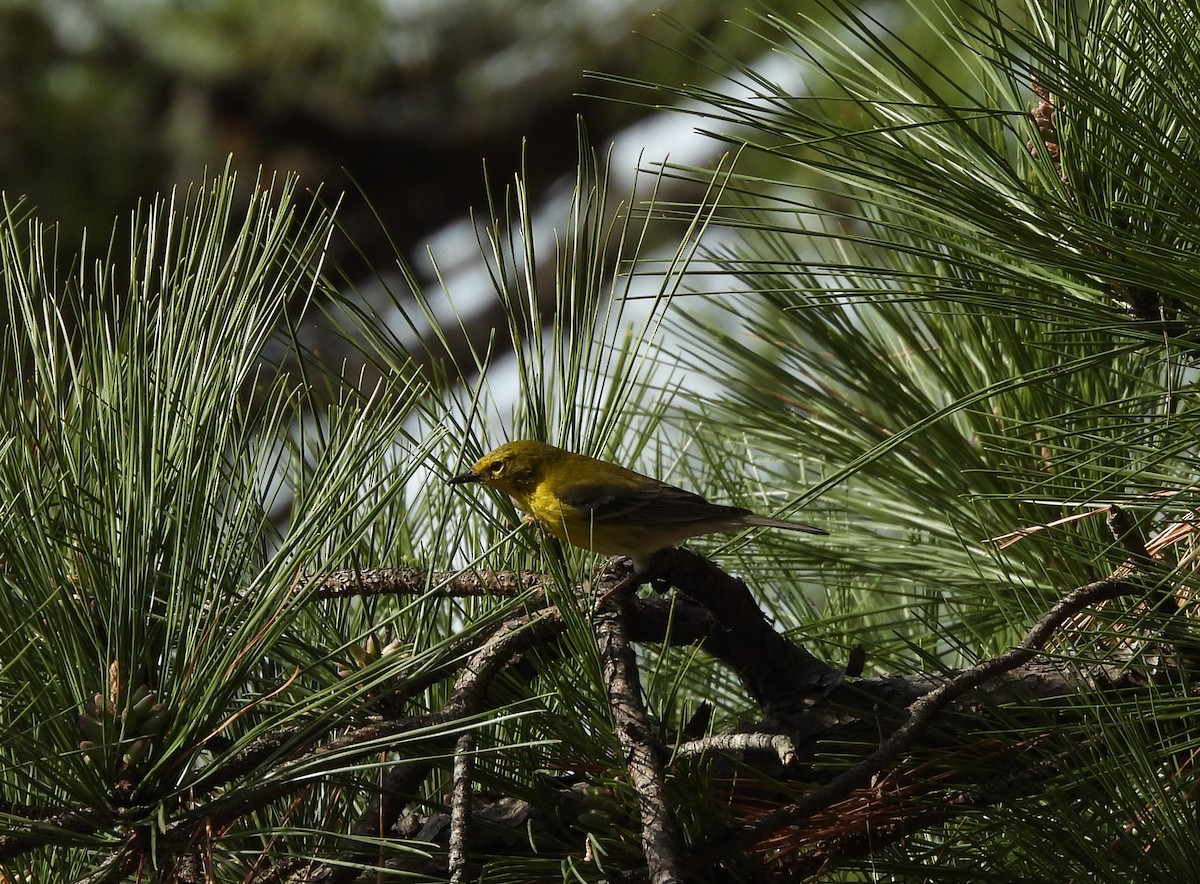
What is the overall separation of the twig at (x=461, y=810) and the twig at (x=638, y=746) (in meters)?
0.12

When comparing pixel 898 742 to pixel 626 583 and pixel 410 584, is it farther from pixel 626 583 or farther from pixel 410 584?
pixel 410 584

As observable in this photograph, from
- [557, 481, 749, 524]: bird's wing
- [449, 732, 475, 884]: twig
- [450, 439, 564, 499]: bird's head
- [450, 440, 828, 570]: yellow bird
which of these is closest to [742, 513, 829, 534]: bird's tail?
[450, 440, 828, 570]: yellow bird

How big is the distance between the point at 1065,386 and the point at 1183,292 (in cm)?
63

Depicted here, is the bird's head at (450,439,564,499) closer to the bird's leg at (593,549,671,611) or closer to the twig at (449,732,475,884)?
the bird's leg at (593,549,671,611)

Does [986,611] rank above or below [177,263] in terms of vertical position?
below

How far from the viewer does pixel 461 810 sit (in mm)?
859

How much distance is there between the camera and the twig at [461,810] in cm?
81

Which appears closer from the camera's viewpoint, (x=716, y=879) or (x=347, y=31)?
(x=716, y=879)

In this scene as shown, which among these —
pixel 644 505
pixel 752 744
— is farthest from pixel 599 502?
pixel 752 744

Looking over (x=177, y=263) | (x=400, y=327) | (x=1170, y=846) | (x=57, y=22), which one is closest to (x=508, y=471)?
(x=177, y=263)

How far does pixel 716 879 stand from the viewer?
961 mm

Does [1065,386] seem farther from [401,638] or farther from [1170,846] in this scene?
[401,638]

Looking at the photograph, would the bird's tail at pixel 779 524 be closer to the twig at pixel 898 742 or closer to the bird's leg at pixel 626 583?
the bird's leg at pixel 626 583

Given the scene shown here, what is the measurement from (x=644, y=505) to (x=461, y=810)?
2.74 feet
